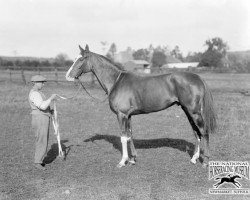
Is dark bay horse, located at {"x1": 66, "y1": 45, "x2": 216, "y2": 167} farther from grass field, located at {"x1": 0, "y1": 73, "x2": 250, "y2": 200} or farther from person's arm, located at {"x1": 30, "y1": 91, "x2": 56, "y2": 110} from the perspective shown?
person's arm, located at {"x1": 30, "y1": 91, "x2": 56, "y2": 110}

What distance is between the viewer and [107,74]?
800cm

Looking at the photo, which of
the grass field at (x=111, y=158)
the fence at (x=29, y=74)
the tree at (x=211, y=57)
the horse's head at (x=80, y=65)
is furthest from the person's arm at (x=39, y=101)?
the tree at (x=211, y=57)

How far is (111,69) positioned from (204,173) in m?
3.11

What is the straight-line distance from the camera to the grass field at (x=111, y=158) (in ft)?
19.7

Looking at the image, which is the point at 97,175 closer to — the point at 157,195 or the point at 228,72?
the point at 157,195

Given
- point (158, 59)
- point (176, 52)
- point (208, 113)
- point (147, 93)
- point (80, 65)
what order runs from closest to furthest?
point (208, 113)
point (147, 93)
point (80, 65)
point (158, 59)
point (176, 52)

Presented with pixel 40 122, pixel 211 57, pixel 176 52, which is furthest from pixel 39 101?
pixel 176 52

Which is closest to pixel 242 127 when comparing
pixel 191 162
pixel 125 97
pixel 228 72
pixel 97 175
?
pixel 191 162

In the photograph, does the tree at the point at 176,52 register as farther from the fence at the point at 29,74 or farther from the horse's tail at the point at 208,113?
the horse's tail at the point at 208,113

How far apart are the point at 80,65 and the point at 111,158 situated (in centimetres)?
235

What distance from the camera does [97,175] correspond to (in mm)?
6973

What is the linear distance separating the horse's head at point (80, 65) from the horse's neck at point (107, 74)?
0.78 ft

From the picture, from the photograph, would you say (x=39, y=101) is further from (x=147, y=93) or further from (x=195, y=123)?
(x=195, y=123)

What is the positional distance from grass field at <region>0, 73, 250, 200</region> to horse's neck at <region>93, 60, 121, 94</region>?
180cm
